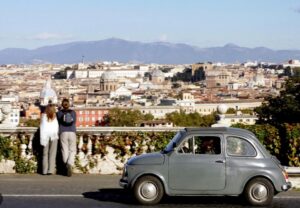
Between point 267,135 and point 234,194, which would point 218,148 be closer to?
point 234,194

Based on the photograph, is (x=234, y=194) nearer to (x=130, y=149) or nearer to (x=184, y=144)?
(x=184, y=144)

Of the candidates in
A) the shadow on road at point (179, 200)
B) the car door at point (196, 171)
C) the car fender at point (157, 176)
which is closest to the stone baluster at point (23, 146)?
the shadow on road at point (179, 200)

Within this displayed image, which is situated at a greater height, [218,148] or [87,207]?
[218,148]

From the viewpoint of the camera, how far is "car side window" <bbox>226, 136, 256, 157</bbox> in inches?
452

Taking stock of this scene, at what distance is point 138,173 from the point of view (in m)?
11.4

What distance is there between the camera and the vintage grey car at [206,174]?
11.3 meters

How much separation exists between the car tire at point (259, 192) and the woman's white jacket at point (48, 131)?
175 inches

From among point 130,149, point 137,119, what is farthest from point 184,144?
point 137,119

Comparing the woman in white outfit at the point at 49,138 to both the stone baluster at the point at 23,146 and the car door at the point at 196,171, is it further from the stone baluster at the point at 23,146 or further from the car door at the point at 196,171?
the car door at the point at 196,171

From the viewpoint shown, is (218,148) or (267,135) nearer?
(218,148)

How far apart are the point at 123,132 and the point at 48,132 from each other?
4.68 ft

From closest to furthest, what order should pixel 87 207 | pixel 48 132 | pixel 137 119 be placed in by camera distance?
pixel 87 207 < pixel 48 132 < pixel 137 119

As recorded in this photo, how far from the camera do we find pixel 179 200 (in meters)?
11.9

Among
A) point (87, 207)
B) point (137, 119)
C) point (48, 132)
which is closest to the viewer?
point (87, 207)
